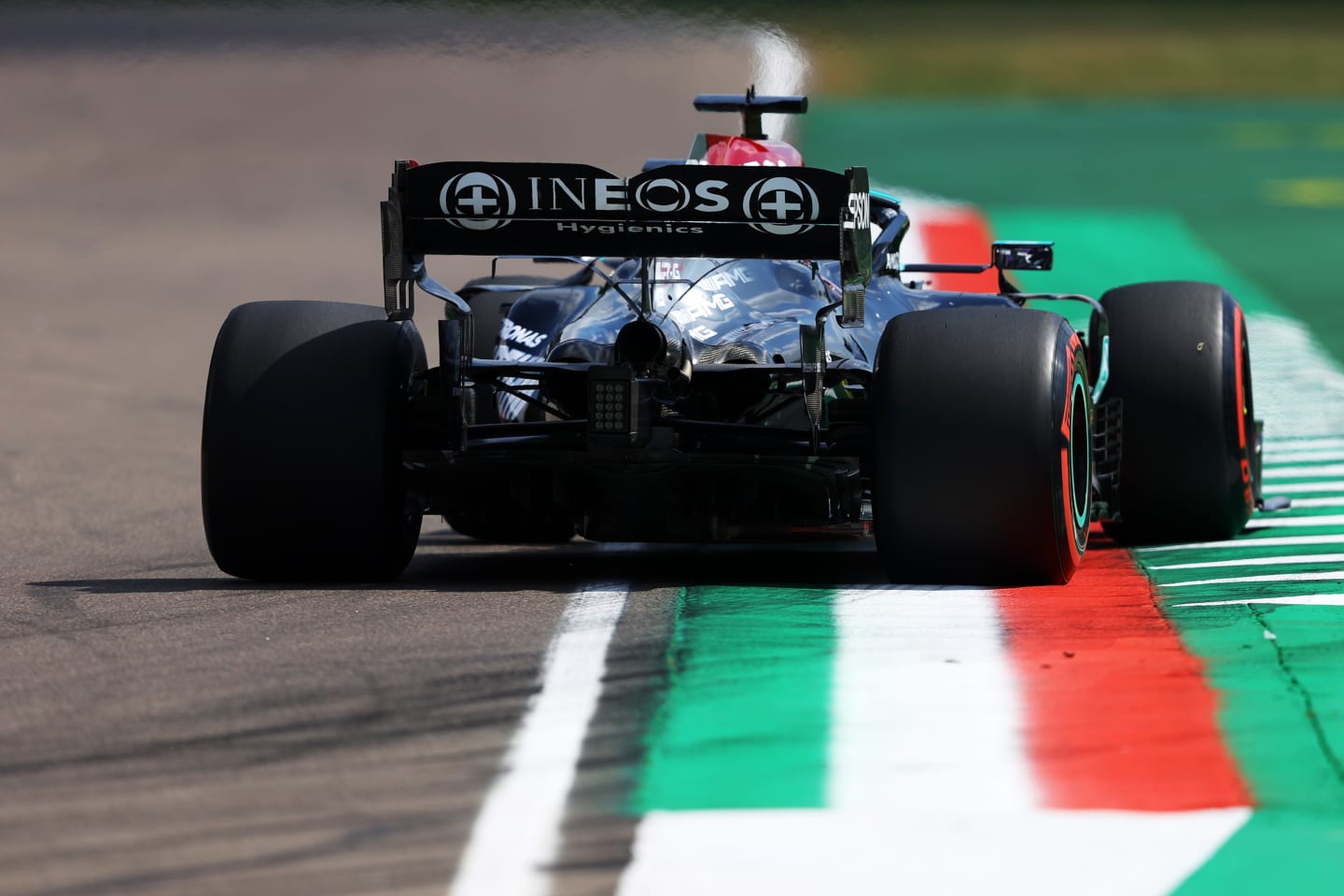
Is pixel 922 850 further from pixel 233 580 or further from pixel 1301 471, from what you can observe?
pixel 1301 471

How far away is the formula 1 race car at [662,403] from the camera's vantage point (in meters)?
7.63

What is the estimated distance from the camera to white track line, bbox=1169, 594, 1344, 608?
7.27 meters

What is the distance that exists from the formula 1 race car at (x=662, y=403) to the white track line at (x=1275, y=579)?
0.42 m

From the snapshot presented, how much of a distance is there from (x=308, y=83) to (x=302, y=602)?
1930 centimetres

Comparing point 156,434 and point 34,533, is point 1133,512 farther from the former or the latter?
point 156,434

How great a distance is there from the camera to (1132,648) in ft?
21.4

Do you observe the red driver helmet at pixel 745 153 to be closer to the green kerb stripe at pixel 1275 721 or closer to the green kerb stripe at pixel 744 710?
the green kerb stripe at pixel 1275 721

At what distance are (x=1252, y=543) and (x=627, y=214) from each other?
3.38 metres

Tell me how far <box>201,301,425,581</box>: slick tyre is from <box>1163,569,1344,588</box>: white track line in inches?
114

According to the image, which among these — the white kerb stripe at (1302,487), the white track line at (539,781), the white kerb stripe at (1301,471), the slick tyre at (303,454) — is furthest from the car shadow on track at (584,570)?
the white kerb stripe at (1301,471)

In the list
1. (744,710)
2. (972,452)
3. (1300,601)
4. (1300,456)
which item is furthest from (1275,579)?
(1300,456)

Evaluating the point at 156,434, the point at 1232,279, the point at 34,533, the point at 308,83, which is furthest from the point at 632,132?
the point at 34,533

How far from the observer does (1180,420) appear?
31.2 feet

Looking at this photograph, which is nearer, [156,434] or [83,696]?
[83,696]
